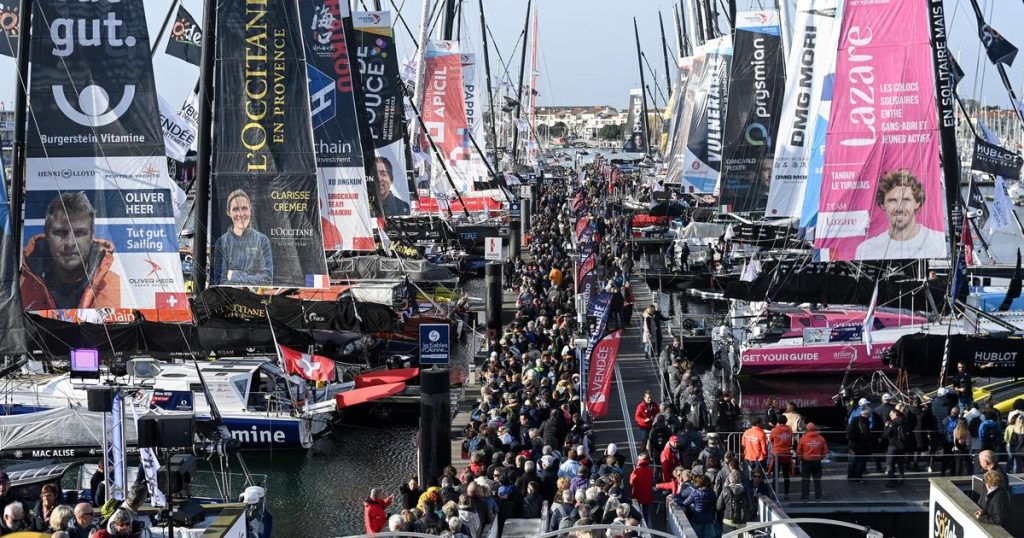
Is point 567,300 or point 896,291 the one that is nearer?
point 896,291

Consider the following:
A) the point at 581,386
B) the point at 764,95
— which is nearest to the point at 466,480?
the point at 581,386

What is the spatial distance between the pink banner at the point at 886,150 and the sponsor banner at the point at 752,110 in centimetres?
2150

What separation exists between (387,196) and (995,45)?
2225 centimetres

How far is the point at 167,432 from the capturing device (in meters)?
13.6

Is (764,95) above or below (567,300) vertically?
above

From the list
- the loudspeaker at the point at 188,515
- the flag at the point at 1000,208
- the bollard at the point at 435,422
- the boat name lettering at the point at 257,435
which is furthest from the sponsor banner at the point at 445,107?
the loudspeaker at the point at 188,515

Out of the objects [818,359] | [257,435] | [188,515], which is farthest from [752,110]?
[188,515]

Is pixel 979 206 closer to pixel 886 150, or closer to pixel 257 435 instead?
pixel 886 150

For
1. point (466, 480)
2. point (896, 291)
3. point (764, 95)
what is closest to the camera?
point (466, 480)

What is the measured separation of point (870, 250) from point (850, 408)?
2533 millimetres

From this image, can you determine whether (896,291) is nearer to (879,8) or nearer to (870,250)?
(870,250)

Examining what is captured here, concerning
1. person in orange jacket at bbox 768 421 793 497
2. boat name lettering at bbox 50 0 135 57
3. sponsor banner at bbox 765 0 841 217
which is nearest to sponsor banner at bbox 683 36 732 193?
sponsor banner at bbox 765 0 841 217

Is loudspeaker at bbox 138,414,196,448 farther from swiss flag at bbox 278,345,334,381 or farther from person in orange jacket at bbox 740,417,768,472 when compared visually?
swiss flag at bbox 278,345,334,381

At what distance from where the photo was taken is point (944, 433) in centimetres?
1830
